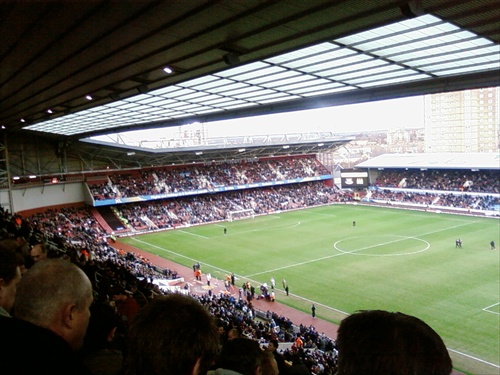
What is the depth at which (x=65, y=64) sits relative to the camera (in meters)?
12.4

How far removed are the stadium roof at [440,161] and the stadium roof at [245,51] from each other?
40.8 metres

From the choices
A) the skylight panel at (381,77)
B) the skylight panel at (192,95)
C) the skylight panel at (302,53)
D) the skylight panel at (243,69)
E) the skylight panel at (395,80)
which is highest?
the skylight panel at (302,53)

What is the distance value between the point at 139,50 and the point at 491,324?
18103 mm

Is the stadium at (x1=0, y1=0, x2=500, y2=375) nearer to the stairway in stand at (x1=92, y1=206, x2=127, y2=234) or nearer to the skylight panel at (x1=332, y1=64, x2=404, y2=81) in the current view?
the skylight panel at (x1=332, y1=64, x2=404, y2=81)

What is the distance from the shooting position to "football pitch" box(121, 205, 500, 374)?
797 inches

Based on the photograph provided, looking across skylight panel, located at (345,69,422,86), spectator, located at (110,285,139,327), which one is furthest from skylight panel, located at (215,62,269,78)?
spectator, located at (110,285,139,327)

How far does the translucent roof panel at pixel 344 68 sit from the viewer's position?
9945mm

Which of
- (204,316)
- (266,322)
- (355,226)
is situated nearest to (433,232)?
(355,226)

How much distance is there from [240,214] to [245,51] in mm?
41546

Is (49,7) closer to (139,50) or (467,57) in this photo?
(139,50)

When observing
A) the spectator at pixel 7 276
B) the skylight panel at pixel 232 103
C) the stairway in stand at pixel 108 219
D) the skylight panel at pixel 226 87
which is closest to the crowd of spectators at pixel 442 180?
the stairway in stand at pixel 108 219

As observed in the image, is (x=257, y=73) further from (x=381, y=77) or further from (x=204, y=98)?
(x=204, y=98)

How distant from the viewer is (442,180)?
2126 inches

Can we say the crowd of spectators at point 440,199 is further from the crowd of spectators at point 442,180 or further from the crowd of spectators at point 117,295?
the crowd of spectators at point 117,295
